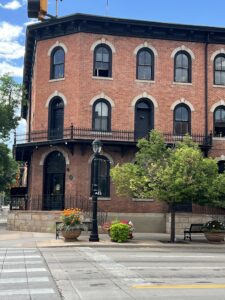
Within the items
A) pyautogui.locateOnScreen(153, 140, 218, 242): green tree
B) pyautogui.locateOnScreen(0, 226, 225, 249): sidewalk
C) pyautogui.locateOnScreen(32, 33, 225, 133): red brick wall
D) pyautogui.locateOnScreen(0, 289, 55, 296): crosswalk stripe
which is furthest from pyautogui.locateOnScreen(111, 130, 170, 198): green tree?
pyautogui.locateOnScreen(0, 289, 55, 296): crosswalk stripe

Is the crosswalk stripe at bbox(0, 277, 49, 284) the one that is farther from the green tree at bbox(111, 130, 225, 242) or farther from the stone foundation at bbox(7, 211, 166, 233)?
the stone foundation at bbox(7, 211, 166, 233)

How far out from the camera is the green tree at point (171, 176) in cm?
2041

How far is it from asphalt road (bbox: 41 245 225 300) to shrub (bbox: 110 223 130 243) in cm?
262

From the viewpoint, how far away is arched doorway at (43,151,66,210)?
27.5m

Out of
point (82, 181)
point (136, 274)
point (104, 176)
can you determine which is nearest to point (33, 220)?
point (82, 181)

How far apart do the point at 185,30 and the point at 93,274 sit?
20783mm

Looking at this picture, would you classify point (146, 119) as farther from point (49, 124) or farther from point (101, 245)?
point (101, 245)

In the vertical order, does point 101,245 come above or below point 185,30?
below

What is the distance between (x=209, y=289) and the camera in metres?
9.79

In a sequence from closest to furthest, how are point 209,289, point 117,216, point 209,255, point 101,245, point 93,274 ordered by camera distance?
point 209,289 < point 93,274 < point 209,255 < point 101,245 < point 117,216

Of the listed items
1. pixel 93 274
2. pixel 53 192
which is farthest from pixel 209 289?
pixel 53 192

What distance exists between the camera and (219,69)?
2962 centimetres

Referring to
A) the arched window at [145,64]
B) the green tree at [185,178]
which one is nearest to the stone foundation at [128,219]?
the green tree at [185,178]

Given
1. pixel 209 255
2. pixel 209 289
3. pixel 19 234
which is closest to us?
pixel 209 289
